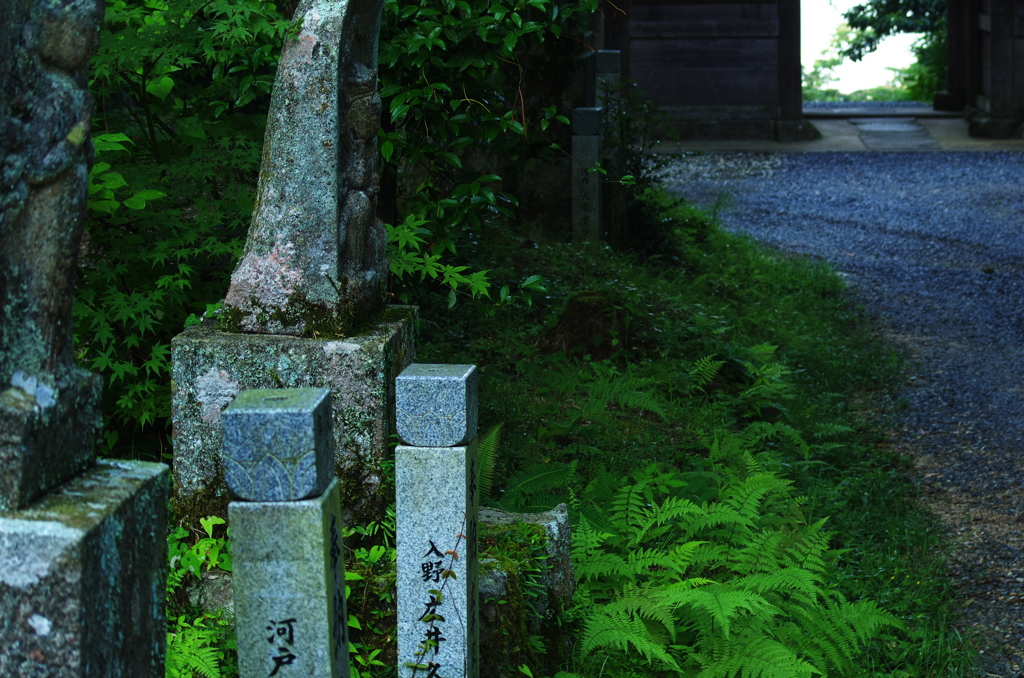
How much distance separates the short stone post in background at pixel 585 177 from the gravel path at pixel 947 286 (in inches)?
96.2

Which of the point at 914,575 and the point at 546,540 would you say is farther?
the point at 914,575

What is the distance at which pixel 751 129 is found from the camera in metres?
17.5

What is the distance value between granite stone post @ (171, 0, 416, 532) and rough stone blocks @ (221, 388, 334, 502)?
103 cm

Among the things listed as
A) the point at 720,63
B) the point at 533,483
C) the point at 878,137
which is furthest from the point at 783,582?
the point at 878,137

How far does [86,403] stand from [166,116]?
11.7 ft

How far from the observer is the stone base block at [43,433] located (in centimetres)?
154

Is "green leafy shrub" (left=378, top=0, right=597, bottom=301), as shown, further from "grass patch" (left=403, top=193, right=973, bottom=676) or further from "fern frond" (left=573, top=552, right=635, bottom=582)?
"fern frond" (left=573, top=552, right=635, bottom=582)

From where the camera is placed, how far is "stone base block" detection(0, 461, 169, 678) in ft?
4.95

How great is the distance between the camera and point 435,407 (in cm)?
266

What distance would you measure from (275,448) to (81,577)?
0.68 m

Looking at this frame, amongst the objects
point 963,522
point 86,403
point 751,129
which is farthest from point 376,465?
point 751,129

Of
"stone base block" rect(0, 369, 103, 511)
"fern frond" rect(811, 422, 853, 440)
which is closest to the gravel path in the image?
"fern frond" rect(811, 422, 853, 440)

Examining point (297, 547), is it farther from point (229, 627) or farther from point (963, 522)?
point (963, 522)

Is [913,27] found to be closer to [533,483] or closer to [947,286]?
[947,286]
